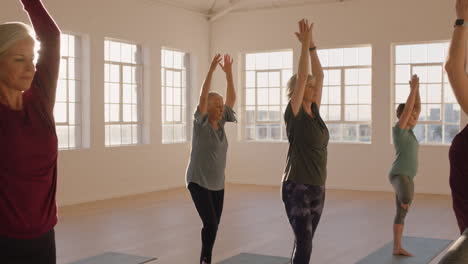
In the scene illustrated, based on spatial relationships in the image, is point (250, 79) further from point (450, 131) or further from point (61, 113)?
point (61, 113)

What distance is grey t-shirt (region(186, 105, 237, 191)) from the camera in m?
4.31

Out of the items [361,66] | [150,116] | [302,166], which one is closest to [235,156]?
[150,116]

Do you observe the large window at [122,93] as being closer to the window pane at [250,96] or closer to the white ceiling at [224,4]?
the white ceiling at [224,4]

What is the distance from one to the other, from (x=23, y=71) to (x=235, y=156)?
412 inches

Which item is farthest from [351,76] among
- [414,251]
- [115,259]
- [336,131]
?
[115,259]

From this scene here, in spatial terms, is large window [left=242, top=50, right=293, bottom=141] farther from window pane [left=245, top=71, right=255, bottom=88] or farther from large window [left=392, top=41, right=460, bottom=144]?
large window [left=392, top=41, right=460, bottom=144]

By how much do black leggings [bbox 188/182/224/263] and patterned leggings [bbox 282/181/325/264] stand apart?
96 centimetres

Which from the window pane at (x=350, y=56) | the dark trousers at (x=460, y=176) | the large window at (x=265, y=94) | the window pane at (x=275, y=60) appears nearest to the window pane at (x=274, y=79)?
the large window at (x=265, y=94)

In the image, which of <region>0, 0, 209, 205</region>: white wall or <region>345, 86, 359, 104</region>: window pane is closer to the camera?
<region>0, 0, 209, 205</region>: white wall

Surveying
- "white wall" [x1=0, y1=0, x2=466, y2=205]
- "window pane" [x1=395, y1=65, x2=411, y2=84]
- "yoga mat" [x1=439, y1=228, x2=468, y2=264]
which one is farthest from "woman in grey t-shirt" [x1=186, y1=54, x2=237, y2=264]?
"window pane" [x1=395, y1=65, x2=411, y2=84]

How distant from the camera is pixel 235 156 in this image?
12.0 m

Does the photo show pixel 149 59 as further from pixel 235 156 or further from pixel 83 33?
pixel 235 156

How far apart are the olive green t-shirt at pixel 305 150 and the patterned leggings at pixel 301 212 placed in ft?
0.14

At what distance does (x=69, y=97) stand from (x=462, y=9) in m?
7.99
